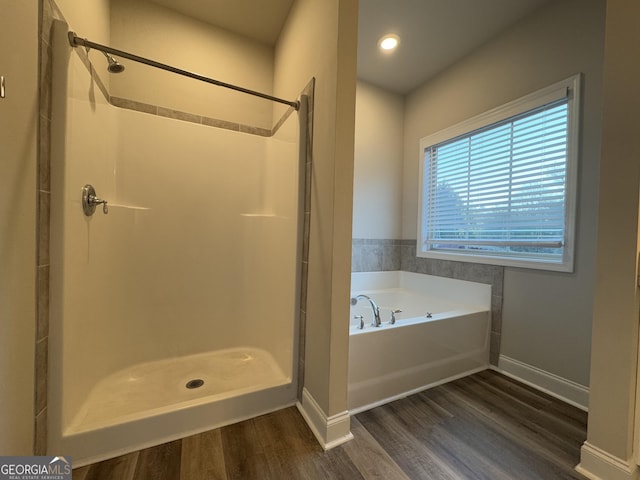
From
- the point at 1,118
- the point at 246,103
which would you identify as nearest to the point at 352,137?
the point at 1,118

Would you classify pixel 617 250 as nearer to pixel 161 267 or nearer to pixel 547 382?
pixel 547 382

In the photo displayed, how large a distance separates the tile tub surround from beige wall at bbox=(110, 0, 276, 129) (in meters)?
1.54

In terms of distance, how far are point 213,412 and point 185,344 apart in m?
0.77

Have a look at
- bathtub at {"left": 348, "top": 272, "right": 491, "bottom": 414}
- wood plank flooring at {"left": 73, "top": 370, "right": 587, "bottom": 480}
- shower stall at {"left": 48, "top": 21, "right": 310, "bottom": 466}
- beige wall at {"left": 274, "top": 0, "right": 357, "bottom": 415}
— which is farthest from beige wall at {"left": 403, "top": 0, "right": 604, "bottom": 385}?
shower stall at {"left": 48, "top": 21, "right": 310, "bottom": 466}

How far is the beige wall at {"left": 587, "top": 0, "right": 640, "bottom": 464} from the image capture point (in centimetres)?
104

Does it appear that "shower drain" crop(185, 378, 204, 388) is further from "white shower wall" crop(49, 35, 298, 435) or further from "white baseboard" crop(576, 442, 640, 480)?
"white baseboard" crop(576, 442, 640, 480)

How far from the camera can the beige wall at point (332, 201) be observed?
4.21 ft

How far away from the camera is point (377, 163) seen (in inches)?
113

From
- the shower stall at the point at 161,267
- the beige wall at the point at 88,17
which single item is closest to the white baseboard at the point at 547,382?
the shower stall at the point at 161,267

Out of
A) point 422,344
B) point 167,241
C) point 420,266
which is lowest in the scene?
point 422,344

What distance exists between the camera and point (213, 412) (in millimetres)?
1370

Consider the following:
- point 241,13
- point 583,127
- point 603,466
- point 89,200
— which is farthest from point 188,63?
point 603,466

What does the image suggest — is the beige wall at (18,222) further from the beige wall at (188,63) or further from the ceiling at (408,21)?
the ceiling at (408,21)

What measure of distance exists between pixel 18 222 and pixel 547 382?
114 inches
